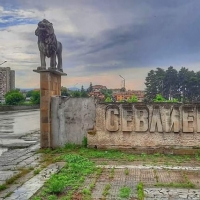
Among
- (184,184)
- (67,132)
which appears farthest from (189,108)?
(184,184)

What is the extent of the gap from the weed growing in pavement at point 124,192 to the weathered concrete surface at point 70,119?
5.46 meters

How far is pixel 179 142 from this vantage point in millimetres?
10812

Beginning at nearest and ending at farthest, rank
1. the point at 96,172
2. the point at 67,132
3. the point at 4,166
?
the point at 96,172, the point at 4,166, the point at 67,132

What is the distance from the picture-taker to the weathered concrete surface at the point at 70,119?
11844mm

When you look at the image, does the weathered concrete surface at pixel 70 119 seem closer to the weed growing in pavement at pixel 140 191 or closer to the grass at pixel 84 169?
the grass at pixel 84 169

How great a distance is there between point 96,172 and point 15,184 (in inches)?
67.0

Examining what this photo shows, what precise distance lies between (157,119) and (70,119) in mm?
2748

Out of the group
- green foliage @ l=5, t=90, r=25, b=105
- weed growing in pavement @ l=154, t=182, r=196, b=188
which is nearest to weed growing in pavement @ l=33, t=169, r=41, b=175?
weed growing in pavement @ l=154, t=182, r=196, b=188

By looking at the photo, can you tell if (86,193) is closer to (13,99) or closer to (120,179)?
(120,179)

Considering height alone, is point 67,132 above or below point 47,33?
below

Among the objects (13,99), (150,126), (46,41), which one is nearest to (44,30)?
(46,41)

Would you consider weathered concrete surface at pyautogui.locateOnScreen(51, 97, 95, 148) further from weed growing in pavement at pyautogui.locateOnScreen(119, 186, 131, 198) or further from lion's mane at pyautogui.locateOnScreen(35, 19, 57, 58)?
weed growing in pavement at pyautogui.locateOnScreen(119, 186, 131, 198)

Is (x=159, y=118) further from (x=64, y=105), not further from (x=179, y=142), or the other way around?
(x=64, y=105)


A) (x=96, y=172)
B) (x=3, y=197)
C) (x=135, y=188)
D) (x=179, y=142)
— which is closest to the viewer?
(x=3, y=197)
